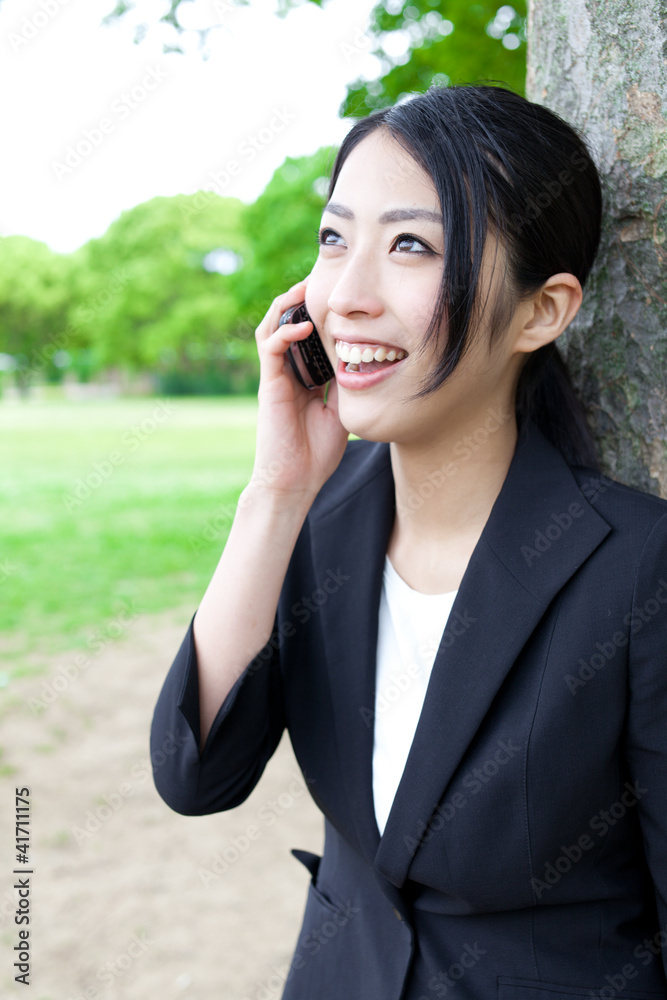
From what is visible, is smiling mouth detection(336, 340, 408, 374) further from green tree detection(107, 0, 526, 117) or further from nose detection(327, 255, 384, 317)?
green tree detection(107, 0, 526, 117)

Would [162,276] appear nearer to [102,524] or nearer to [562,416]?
[102,524]

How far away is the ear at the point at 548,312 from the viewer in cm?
180

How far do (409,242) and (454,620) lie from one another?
0.80 metres

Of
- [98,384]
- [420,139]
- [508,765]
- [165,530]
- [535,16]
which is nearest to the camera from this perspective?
[508,765]

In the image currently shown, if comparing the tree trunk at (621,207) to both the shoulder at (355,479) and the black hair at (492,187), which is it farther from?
the shoulder at (355,479)

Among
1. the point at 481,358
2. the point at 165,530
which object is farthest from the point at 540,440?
the point at 165,530

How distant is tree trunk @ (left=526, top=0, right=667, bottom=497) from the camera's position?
196cm

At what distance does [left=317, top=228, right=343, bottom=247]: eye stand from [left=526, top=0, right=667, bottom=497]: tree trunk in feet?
2.36

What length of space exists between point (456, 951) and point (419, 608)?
728 millimetres

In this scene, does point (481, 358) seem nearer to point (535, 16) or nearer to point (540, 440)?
point (540, 440)

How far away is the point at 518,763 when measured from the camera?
1.58 m

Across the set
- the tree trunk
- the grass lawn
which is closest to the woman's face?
the tree trunk

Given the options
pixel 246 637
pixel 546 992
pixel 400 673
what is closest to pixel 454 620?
pixel 400 673

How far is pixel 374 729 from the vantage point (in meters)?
1.88
